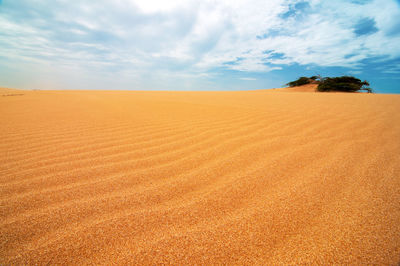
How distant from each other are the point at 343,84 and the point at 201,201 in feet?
60.2

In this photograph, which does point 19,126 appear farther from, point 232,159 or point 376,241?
point 376,241

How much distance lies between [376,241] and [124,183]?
4.84 feet

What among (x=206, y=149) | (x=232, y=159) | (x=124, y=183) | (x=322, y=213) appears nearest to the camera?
(x=322, y=213)

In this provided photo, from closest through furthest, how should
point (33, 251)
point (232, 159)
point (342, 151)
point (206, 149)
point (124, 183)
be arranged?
point (33, 251)
point (124, 183)
point (232, 159)
point (342, 151)
point (206, 149)

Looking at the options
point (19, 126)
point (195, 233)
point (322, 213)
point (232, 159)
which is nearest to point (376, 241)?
point (322, 213)

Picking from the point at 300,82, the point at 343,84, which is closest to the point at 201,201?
the point at 343,84

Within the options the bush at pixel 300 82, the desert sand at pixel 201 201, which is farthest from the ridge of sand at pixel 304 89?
the desert sand at pixel 201 201

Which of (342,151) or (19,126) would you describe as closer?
(342,151)

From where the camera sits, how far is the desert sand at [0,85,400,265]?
0.79 meters

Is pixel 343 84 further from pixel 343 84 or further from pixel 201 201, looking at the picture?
pixel 201 201

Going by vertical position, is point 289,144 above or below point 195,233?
above

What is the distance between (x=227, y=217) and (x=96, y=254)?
0.65 meters

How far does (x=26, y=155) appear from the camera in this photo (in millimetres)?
1751

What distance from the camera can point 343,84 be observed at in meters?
14.4
